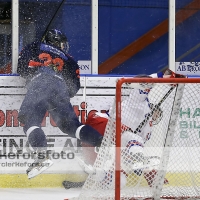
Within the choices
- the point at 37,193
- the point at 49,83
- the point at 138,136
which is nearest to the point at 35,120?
the point at 49,83

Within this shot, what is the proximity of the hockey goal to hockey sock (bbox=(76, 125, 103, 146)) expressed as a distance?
48 centimetres

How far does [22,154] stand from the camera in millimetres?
5500

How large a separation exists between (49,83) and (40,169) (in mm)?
→ 744

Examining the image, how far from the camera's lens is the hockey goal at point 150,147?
4227 millimetres

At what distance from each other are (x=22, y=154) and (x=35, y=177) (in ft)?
0.86

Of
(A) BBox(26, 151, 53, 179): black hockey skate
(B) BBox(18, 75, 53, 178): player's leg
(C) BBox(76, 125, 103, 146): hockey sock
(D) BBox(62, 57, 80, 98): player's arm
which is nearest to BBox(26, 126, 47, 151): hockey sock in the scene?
(B) BBox(18, 75, 53, 178): player's leg

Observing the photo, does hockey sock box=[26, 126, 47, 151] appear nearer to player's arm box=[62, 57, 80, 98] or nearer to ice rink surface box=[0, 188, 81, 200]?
ice rink surface box=[0, 188, 81, 200]

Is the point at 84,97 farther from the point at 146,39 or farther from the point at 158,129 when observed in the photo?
the point at 158,129

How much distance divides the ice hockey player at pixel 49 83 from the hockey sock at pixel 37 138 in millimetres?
58

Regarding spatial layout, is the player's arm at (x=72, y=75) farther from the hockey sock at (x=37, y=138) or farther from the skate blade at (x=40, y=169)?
the skate blade at (x=40, y=169)

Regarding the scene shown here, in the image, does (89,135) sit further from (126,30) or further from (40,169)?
(126,30)

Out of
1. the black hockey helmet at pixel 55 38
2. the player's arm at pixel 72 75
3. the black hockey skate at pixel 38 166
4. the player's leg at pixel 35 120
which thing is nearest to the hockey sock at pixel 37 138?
the player's leg at pixel 35 120

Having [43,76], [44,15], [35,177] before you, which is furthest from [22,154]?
[44,15]

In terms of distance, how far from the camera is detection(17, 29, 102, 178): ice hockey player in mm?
5367
